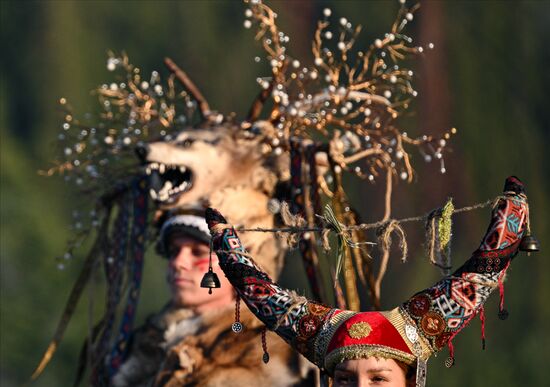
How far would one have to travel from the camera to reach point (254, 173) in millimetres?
9586

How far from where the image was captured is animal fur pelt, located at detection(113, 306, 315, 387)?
28.9ft

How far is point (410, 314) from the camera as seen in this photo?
726 centimetres

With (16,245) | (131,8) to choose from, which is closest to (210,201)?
(16,245)

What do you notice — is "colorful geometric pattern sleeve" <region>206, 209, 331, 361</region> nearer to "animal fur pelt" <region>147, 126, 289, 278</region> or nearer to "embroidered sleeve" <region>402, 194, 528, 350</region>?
"embroidered sleeve" <region>402, 194, 528, 350</region>

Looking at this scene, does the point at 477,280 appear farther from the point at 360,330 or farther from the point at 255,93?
the point at 255,93

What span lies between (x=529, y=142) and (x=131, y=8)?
8.13 meters

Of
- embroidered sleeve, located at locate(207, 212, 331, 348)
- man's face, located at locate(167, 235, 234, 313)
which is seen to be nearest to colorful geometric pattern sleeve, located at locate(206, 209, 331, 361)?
embroidered sleeve, located at locate(207, 212, 331, 348)

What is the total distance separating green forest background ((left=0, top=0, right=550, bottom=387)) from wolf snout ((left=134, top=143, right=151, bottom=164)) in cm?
97

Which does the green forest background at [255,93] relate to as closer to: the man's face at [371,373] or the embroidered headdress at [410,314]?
the embroidered headdress at [410,314]

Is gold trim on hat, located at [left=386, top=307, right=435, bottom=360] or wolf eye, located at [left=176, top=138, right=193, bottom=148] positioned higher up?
wolf eye, located at [left=176, top=138, right=193, bottom=148]

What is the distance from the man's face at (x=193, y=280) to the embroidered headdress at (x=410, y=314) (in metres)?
1.97

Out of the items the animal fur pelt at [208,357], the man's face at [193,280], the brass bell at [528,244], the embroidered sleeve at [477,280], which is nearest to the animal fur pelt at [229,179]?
the man's face at [193,280]

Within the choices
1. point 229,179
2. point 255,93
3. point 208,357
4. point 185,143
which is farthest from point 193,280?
point 255,93

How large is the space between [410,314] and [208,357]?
2.13 m
